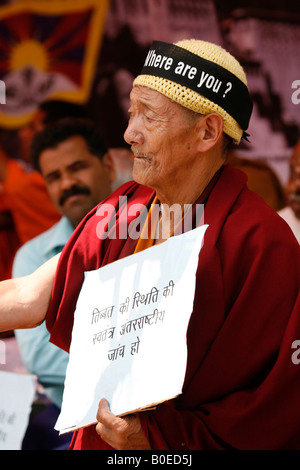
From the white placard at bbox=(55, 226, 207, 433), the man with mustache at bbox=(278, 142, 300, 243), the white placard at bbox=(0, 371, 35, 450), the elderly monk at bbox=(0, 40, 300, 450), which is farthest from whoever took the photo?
the man with mustache at bbox=(278, 142, 300, 243)

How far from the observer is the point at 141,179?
2043 mm

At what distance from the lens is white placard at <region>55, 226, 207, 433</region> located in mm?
1739

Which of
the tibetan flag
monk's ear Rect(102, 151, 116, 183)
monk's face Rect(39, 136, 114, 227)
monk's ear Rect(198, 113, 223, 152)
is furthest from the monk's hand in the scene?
the tibetan flag

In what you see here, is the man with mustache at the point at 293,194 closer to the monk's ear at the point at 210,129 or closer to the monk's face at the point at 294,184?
the monk's face at the point at 294,184

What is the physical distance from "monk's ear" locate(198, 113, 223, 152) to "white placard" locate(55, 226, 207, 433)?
341mm

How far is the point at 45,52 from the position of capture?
12.7 feet

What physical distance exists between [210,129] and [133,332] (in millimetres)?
625

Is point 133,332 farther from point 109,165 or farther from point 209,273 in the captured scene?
Result: point 109,165

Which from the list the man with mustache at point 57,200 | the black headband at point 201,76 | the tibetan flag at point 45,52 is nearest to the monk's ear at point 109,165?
the man with mustache at point 57,200

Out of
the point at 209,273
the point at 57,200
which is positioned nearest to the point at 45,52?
the point at 57,200

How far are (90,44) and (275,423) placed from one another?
2538 mm

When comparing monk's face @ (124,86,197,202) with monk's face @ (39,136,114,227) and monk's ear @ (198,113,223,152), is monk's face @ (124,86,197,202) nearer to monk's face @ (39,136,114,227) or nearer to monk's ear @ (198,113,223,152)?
monk's ear @ (198,113,223,152)

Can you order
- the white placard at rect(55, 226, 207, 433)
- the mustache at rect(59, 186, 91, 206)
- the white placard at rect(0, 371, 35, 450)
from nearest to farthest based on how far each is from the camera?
the white placard at rect(55, 226, 207, 433), the white placard at rect(0, 371, 35, 450), the mustache at rect(59, 186, 91, 206)
